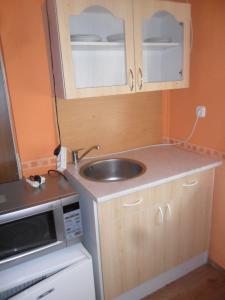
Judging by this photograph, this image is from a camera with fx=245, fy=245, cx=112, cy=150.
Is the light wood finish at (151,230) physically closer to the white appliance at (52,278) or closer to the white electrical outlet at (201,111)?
the white appliance at (52,278)

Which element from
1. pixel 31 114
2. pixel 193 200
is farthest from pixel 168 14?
pixel 193 200

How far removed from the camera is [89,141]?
1.81 meters

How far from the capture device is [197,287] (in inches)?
67.5

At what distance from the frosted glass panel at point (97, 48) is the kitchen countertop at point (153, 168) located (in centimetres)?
57

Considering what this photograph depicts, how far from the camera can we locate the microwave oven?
47.1 inches

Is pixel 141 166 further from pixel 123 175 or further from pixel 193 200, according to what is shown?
pixel 193 200

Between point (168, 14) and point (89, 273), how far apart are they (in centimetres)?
161

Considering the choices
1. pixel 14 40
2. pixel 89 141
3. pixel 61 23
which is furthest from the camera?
pixel 89 141

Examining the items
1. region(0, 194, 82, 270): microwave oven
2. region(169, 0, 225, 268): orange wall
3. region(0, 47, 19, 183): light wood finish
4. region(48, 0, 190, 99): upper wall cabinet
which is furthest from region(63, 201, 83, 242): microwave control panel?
region(169, 0, 225, 268): orange wall

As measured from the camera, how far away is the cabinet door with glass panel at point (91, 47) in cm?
130

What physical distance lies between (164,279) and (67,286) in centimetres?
78

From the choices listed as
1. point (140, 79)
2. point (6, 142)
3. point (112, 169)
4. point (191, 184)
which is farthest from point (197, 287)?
point (6, 142)

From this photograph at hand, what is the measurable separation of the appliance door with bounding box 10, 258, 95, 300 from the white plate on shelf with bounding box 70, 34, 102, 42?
120cm

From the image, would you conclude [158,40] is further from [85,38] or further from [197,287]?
[197,287]
